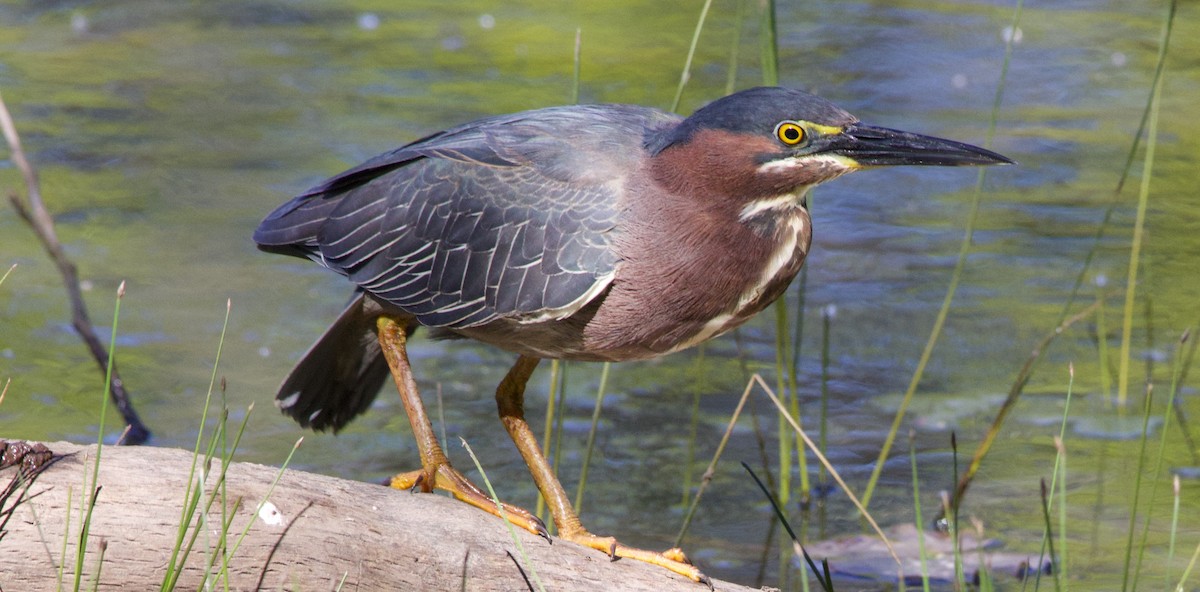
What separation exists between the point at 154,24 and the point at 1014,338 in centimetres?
A: 738

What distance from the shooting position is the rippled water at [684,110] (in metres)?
5.99

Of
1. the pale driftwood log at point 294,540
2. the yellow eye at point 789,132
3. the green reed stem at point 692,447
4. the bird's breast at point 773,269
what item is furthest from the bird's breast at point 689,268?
the green reed stem at point 692,447

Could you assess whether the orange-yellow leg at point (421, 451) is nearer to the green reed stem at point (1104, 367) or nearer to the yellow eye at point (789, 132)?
the yellow eye at point (789, 132)

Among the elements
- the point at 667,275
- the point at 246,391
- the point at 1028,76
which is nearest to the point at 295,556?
the point at 667,275

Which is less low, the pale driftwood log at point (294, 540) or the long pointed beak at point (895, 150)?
the long pointed beak at point (895, 150)

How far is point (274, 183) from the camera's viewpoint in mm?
8406

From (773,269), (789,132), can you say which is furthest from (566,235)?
(789,132)

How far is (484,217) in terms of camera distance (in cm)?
440

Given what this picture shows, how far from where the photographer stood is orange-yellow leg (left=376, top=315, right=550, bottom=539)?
4.23 meters

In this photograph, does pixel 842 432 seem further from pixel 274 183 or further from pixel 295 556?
pixel 274 183

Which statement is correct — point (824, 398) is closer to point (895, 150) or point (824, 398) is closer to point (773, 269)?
point (773, 269)

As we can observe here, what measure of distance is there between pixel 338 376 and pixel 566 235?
1137 mm

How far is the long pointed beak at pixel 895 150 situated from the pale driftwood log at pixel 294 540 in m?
1.20

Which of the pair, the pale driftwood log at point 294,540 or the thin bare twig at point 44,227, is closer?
the thin bare twig at point 44,227
